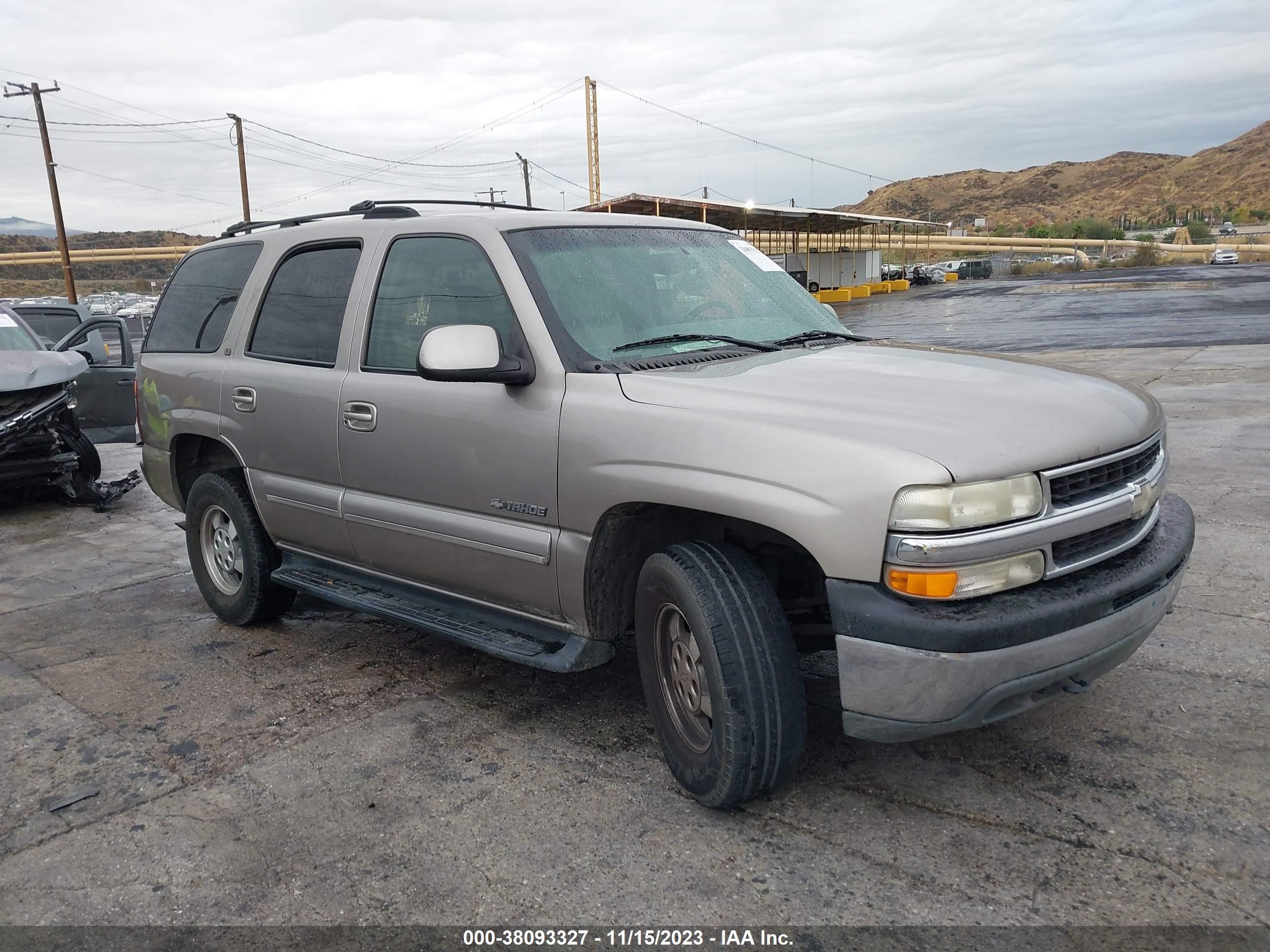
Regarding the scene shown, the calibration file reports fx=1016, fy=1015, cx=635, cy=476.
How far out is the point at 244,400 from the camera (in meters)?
4.64

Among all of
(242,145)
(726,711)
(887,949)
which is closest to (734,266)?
(726,711)

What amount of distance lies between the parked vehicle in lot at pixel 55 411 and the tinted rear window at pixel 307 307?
14.1 feet

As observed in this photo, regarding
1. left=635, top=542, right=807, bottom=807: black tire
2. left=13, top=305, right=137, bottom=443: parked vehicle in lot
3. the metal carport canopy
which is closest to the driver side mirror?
left=635, top=542, right=807, bottom=807: black tire

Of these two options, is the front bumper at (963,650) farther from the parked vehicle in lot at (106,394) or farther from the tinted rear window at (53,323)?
the tinted rear window at (53,323)

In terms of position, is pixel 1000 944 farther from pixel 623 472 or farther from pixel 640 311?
pixel 640 311

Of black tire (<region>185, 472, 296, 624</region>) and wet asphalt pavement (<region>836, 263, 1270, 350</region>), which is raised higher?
black tire (<region>185, 472, 296, 624</region>)

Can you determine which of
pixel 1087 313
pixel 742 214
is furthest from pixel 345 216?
pixel 742 214

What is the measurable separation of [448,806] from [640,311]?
179 centimetres

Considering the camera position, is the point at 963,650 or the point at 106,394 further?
the point at 106,394

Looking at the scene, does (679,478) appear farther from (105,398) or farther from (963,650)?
(105,398)

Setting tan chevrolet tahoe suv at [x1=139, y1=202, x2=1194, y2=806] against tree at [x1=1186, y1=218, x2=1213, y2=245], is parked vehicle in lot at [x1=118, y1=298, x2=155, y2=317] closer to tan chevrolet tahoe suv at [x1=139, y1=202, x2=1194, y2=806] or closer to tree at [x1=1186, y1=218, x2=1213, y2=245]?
tan chevrolet tahoe suv at [x1=139, y1=202, x2=1194, y2=806]

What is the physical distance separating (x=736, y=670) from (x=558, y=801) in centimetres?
81

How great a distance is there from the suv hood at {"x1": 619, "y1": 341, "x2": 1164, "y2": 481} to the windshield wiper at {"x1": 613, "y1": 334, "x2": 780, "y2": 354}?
0.10 meters

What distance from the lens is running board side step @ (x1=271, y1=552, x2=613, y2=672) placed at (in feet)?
11.2
